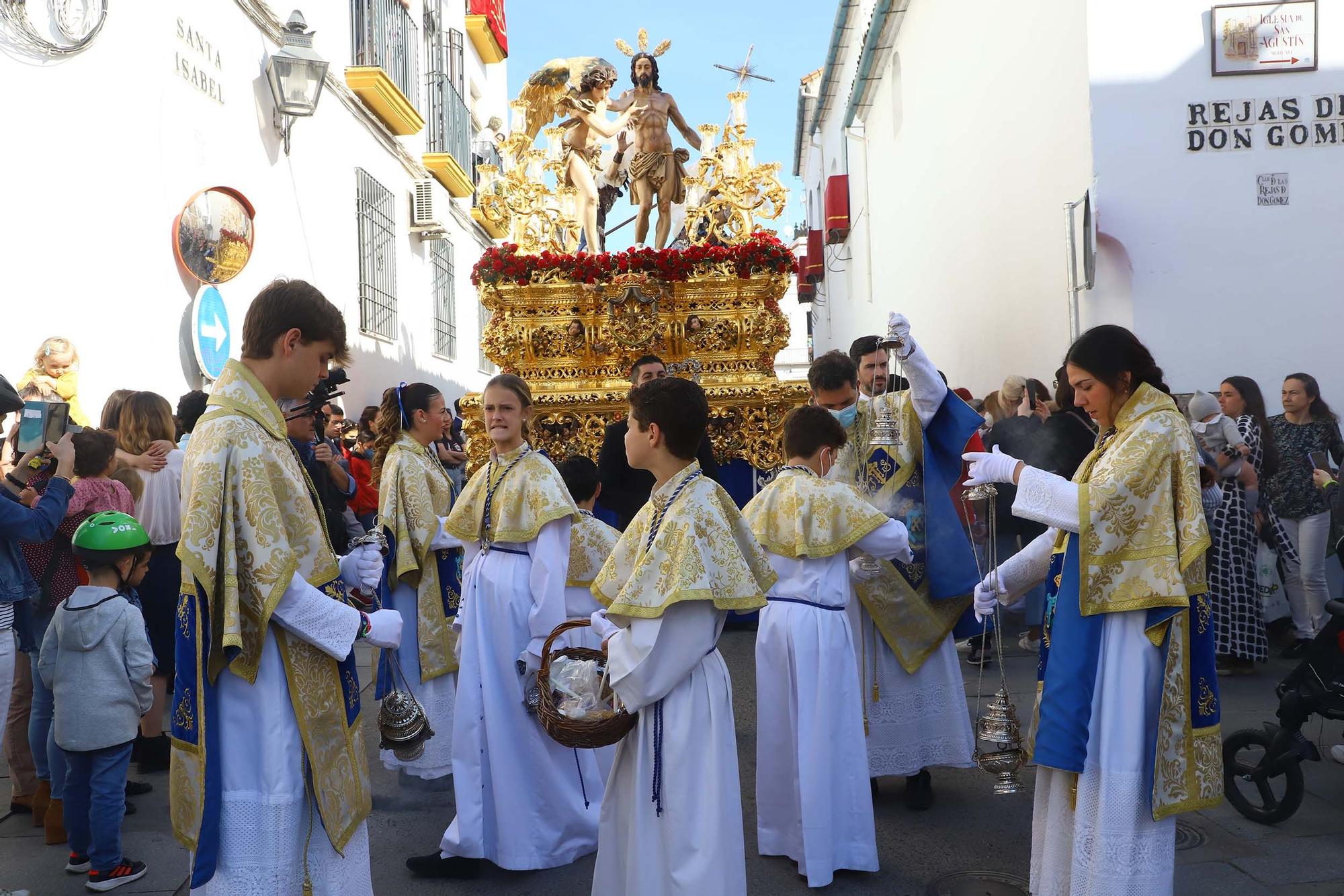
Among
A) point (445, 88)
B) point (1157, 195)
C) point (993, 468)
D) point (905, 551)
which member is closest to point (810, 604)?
point (905, 551)

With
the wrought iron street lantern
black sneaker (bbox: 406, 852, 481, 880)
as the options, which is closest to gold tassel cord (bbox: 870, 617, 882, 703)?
black sneaker (bbox: 406, 852, 481, 880)

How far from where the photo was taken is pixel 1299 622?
23.5ft

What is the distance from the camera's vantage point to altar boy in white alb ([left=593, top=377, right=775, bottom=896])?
9.49 ft

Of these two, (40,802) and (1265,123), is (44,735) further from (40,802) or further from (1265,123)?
(1265,123)

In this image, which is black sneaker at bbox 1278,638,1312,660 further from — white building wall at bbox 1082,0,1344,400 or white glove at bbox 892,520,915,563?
white building wall at bbox 1082,0,1344,400

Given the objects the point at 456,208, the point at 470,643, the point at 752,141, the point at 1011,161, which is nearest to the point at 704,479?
the point at 470,643

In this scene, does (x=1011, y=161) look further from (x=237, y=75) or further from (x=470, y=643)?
(x=470, y=643)

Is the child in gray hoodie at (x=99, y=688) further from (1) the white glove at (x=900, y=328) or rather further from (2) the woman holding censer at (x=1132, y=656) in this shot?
(2) the woman holding censer at (x=1132, y=656)

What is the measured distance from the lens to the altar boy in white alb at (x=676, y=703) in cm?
289

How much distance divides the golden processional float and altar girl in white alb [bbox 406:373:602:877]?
3.44 meters

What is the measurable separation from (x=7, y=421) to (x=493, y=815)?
5377 mm

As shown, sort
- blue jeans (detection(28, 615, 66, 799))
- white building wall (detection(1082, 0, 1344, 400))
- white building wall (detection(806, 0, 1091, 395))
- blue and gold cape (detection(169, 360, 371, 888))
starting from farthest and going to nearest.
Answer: white building wall (detection(806, 0, 1091, 395)) < white building wall (detection(1082, 0, 1344, 400)) < blue jeans (detection(28, 615, 66, 799)) < blue and gold cape (detection(169, 360, 371, 888))

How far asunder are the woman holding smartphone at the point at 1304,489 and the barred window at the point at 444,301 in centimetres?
1299

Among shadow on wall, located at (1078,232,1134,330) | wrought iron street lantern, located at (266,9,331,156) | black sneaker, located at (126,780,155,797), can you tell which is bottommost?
black sneaker, located at (126,780,155,797)
